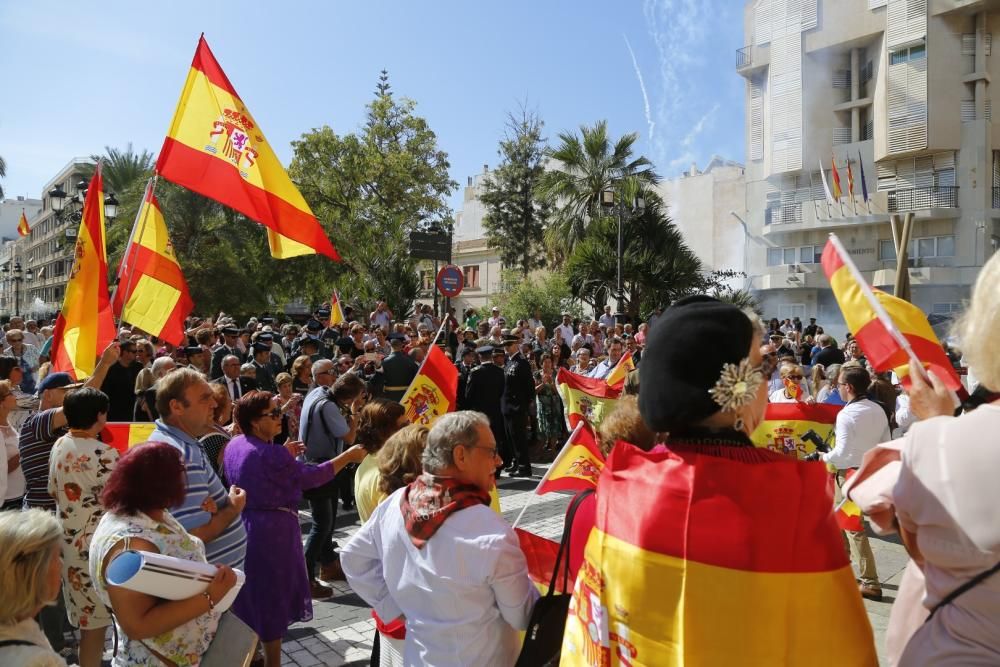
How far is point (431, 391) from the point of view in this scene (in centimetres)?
568

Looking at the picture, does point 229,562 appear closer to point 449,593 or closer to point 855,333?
point 449,593

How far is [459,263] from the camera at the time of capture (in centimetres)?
5056

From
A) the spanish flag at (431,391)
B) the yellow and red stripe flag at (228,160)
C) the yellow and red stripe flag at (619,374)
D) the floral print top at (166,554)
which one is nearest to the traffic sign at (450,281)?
the yellow and red stripe flag at (619,374)

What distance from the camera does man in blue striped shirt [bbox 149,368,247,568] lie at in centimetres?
362

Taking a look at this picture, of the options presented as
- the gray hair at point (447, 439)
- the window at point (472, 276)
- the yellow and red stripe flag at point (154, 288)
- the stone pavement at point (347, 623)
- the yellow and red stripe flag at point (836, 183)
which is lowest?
the stone pavement at point (347, 623)

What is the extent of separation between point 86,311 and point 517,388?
235 inches

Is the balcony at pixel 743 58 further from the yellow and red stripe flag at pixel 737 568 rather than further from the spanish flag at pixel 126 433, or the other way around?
the yellow and red stripe flag at pixel 737 568

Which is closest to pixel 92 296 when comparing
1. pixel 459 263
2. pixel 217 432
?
pixel 217 432

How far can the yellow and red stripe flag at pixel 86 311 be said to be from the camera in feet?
20.5

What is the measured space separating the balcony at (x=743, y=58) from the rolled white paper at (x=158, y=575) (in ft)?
132

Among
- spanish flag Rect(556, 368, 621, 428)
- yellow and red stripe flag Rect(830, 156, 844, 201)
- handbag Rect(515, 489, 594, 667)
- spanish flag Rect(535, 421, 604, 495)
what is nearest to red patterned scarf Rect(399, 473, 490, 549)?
handbag Rect(515, 489, 594, 667)

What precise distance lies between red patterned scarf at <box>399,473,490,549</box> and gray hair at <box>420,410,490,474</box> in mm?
51

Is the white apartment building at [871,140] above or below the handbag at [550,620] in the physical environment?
above

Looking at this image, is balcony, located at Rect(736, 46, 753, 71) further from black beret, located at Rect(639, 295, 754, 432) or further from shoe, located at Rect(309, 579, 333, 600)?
black beret, located at Rect(639, 295, 754, 432)
